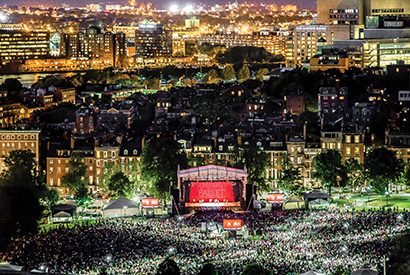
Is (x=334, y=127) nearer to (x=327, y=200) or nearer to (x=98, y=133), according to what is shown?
(x=327, y=200)

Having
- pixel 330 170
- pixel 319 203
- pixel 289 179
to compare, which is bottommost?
pixel 319 203

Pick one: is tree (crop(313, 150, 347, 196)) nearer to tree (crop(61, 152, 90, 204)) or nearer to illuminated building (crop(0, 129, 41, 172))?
tree (crop(61, 152, 90, 204))

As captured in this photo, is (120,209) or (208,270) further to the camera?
(120,209)

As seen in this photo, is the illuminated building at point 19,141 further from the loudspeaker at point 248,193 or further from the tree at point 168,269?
the tree at point 168,269

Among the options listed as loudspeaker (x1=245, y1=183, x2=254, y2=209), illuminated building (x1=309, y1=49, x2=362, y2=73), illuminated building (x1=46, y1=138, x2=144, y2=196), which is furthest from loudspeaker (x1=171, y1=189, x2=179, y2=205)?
illuminated building (x1=309, y1=49, x2=362, y2=73)

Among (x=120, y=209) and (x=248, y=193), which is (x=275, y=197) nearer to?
(x=248, y=193)

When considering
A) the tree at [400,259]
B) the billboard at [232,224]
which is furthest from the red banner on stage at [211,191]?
the tree at [400,259]

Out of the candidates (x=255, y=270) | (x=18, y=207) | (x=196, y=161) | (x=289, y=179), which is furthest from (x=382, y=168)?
(x=255, y=270)
